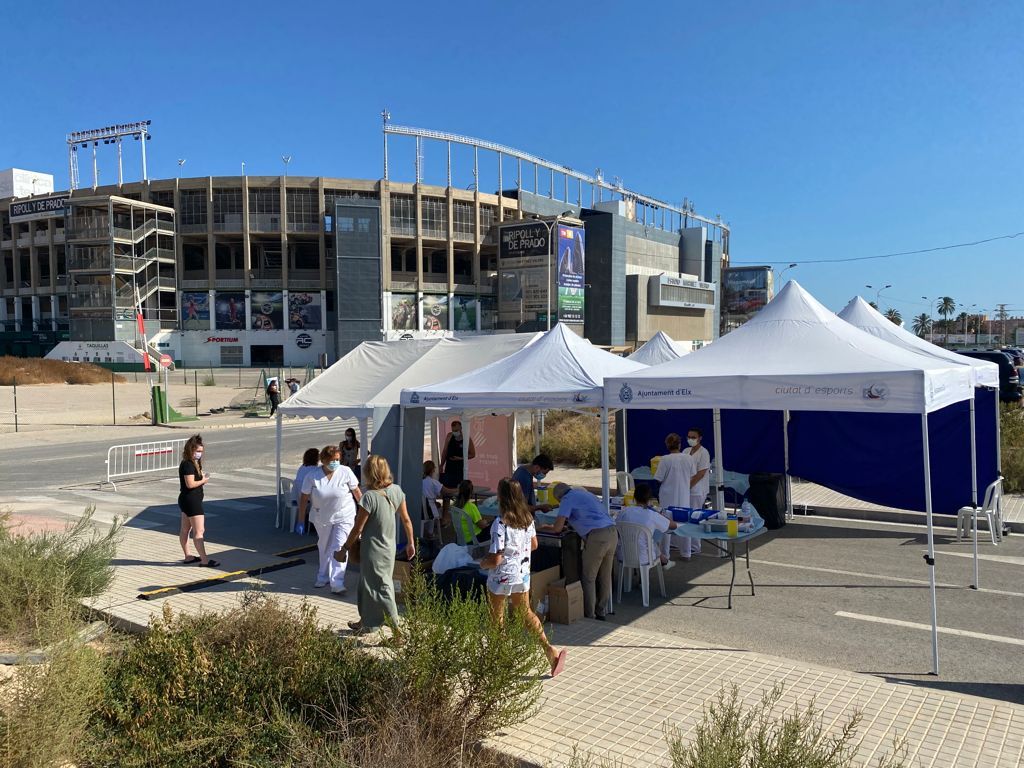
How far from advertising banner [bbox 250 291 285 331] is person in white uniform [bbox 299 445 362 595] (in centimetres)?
6871

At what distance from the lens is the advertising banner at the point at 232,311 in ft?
242

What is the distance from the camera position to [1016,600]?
8.45 meters

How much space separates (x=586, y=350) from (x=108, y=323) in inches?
2681

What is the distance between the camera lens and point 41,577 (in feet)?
23.7

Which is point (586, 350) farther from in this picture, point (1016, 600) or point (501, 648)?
point (501, 648)

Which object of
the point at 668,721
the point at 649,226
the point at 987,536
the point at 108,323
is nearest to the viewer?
the point at 668,721

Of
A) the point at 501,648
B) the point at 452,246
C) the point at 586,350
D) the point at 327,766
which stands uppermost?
the point at 452,246

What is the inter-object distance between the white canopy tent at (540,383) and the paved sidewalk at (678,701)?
8.07 ft

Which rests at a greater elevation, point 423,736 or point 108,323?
point 108,323

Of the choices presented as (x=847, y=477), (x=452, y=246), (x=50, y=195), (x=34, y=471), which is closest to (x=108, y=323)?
(x=50, y=195)

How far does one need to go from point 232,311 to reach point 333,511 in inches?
2767

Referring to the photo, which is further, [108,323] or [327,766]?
[108,323]

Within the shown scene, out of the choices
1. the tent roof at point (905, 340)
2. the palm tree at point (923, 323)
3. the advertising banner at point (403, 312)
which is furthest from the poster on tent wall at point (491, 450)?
the palm tree at point (923, 323)

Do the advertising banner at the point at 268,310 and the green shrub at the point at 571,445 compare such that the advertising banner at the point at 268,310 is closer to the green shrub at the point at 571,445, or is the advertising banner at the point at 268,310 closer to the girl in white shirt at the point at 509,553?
the green shrub at the point at 571,445
